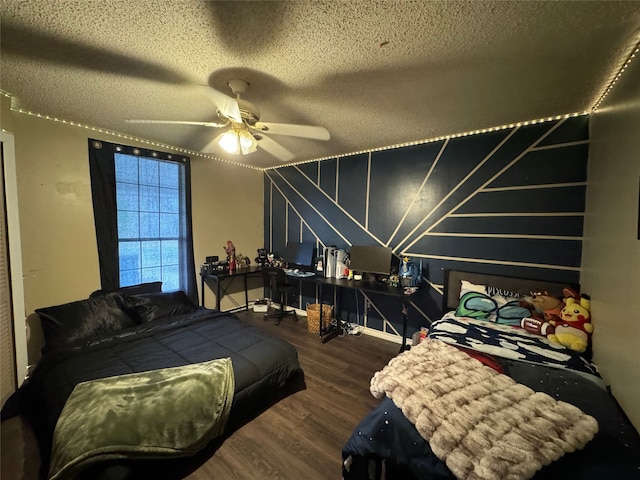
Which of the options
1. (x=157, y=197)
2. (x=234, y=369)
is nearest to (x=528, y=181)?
(x=234, y=369)

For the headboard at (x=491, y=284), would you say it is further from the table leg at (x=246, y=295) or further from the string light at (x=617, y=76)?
the table leg at (x=246, y=295)

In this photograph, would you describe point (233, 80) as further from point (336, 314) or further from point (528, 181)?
point (336, 314)

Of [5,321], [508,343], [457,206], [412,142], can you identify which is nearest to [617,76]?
[457,206]

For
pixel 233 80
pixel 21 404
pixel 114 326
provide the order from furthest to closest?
pixel 114 326 → pixel 21 404 → pixel 233 80

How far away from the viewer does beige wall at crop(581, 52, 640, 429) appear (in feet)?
4.11

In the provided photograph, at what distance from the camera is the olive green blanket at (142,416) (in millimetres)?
1241

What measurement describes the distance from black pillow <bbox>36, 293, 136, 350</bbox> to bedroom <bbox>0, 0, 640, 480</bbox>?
28 centimetres

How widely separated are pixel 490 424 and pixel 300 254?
3215 millimetres

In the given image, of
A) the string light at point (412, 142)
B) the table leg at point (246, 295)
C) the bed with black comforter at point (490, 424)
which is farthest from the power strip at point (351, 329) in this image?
the string light at point (412, 142)

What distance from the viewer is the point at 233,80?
1.74 m

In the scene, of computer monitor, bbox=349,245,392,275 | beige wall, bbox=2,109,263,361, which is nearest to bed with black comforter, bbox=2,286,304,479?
beige wall, bbox=2,109,263,361

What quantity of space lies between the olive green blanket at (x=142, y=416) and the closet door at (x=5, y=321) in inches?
39.4

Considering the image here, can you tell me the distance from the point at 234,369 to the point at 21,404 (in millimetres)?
1682

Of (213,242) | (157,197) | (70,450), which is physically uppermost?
(157,197)
